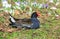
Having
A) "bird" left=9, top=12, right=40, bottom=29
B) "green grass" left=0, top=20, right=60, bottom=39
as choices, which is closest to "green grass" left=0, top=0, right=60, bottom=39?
"green grass" left=0, top=20, right=60, bottom=39

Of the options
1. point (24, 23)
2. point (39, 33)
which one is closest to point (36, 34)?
point (39, 33)

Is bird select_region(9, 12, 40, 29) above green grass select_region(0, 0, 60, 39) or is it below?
above

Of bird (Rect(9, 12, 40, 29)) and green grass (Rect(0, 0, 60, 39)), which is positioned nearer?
green grass (Rect(0, 0, 60, 39))

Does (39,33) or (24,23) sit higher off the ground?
(24,23)

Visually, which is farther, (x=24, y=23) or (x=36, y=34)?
(x=24, y=23)

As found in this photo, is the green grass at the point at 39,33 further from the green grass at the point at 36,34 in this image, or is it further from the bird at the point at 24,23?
the bird at the point at 24,23

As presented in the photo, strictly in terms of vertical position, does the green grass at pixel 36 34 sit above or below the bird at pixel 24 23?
below

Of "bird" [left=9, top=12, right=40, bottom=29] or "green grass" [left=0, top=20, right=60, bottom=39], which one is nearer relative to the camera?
"green grass" [left=0, top=20, right=60, bottom=39]

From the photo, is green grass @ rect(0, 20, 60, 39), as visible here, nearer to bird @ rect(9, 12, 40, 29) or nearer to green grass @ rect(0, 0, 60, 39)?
green grass @ rect(0, 0, 60, 39)

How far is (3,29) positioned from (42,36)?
111 cm

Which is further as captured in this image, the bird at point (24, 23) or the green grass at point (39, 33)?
the bird at point (24, 23)

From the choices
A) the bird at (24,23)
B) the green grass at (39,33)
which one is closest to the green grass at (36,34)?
the green grass at (39,33)

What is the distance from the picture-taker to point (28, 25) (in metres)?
7.86

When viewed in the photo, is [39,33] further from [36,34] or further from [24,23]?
[24,23]
